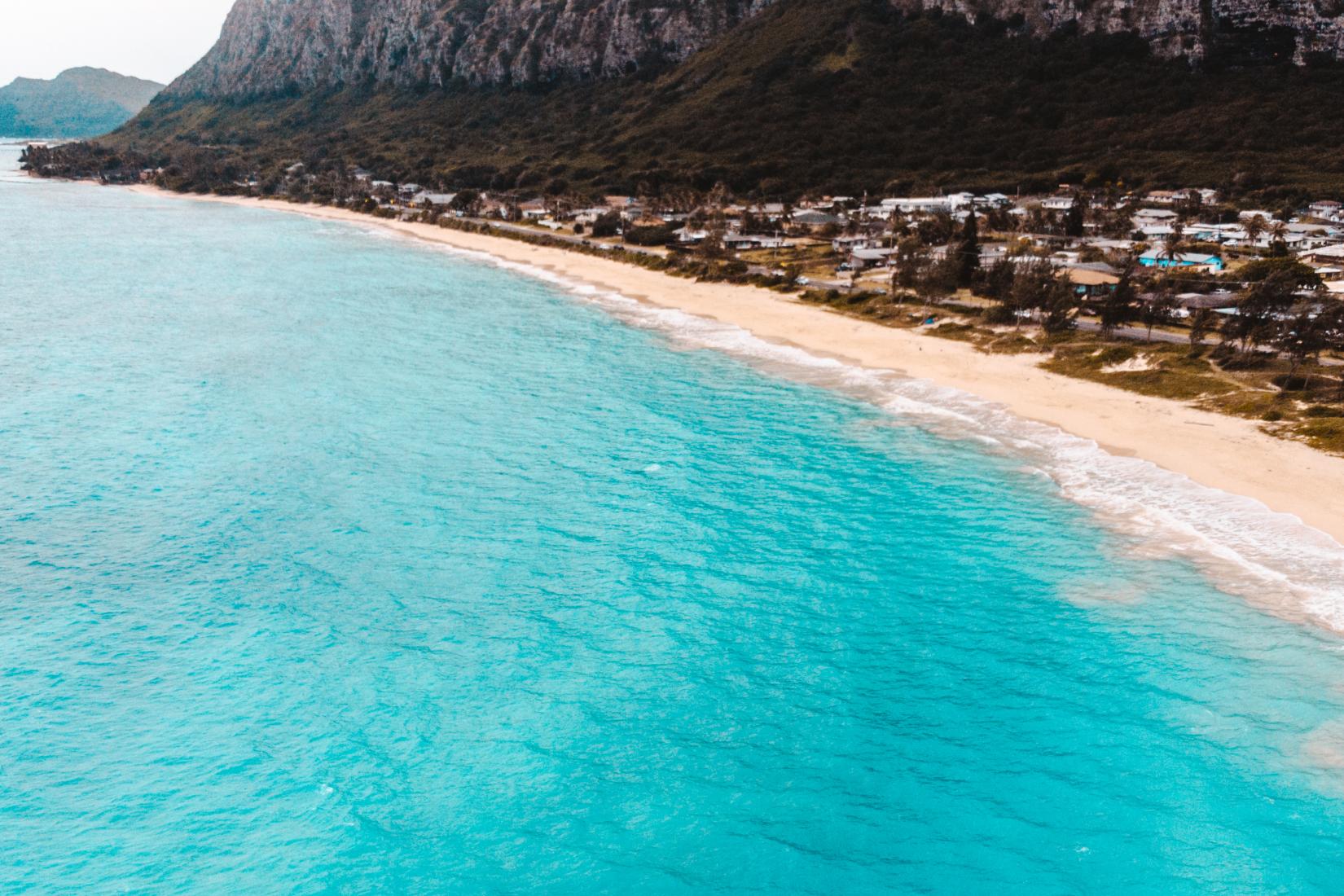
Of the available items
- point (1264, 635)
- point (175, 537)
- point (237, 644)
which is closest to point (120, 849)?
point (237, 644)

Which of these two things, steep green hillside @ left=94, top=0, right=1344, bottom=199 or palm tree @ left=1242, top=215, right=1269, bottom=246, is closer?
palm tree @ left=1242, top=215, right=1269, bottom=246

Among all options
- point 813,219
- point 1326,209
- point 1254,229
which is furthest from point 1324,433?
point 1326,209

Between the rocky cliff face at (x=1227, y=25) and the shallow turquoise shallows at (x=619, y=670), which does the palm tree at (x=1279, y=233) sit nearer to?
the shallow turquoise shallows at (x=619, y=670)

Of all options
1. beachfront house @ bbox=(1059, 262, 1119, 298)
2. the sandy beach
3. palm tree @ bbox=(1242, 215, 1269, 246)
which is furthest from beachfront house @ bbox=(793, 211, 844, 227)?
beachfront house @ bbox=(1059, 262, 1119, 298)

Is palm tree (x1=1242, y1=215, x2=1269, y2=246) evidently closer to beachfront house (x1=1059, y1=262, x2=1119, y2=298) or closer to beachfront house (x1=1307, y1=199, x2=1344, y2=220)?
beachfront house (x1=1307, y1=199, x2=1344, y2=220)

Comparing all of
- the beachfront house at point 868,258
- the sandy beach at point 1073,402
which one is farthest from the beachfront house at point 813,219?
the sandy beach at point 1073,402

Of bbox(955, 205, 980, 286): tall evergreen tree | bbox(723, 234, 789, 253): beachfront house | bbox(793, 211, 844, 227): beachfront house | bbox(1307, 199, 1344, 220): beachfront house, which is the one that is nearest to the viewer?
bbox(955, 205, 980, 286): tall evergreen tree
